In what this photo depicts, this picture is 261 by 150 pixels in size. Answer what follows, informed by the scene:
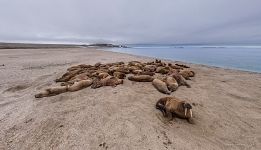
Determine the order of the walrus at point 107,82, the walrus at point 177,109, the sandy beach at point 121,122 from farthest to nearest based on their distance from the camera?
the walrus at point 107,82, the walrus at point 177,109, the sandy beach at point 121,122

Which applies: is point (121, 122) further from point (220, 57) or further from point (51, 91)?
point (220, 57)

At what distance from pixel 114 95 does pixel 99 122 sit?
169 centimetres

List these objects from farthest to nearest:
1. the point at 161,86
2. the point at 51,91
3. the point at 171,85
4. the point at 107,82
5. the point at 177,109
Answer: the point at 107,82 < the point at 171,85 < the point at 161,86 < the point at 51,91 < the point at 177,109

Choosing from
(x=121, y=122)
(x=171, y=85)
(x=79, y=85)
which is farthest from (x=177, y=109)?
(x=79, y=85)

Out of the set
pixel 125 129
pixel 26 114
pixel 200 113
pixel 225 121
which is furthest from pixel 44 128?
pixel 225 121

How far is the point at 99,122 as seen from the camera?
438 centimetres

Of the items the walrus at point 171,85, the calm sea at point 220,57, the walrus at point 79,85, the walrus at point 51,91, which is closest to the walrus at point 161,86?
the walrus at point 171,85

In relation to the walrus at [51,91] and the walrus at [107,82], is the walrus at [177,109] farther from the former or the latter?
the walrus at [51,91]

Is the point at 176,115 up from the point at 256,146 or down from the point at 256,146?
up

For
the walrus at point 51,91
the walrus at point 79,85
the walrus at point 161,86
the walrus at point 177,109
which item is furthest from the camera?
the walrus at point 79,85

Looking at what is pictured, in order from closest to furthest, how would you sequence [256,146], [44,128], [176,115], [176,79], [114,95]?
1. [256,146]
2. [44,128]
3. [176,115]
4. [114,95]
5. [176,79]

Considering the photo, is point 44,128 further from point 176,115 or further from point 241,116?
point 241,116

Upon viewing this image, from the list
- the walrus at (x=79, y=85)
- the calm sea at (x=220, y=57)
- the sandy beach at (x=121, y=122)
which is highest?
the walrus at (x=79, y=85)

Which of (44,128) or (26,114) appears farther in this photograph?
(26,114)
